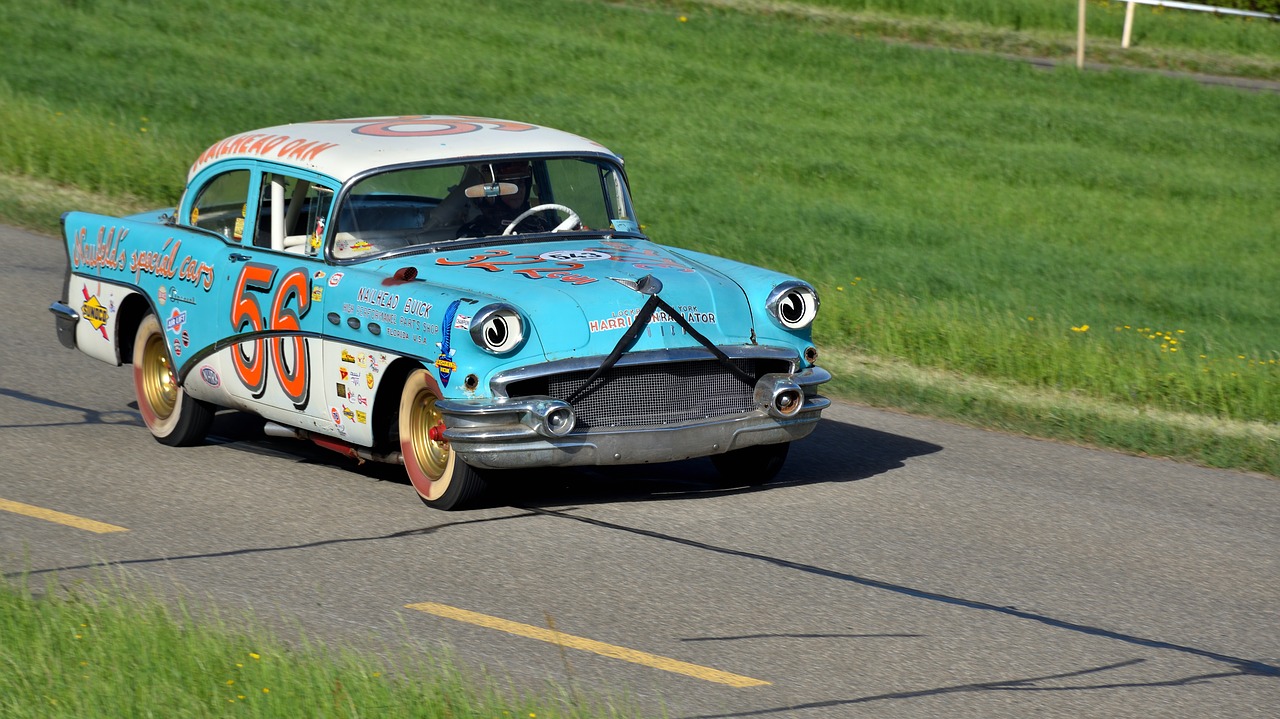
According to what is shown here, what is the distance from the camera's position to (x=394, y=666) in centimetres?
496

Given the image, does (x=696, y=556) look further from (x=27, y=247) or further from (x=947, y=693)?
(x=27, y=247)

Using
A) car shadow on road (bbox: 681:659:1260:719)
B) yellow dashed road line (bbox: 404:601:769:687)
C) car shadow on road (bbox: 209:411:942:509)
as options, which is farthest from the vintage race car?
car shadow on road (bbox: 681:659:1260:719)

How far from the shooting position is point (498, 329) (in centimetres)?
677

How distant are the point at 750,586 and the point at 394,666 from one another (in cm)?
162

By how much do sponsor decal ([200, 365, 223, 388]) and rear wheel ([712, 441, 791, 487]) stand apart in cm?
247

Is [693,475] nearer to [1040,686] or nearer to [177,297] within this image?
[177,297]

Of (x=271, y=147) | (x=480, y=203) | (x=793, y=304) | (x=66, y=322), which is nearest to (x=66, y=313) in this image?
(x=66, y=322)

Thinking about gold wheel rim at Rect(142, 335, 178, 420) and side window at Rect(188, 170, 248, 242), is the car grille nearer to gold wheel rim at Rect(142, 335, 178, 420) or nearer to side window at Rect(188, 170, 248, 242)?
side window at Rect(188, 170, 248, 242)

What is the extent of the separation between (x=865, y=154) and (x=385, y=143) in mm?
13276

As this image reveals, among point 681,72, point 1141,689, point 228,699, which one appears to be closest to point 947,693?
point 1141,689

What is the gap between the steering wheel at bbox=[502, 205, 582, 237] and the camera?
26.2 ft

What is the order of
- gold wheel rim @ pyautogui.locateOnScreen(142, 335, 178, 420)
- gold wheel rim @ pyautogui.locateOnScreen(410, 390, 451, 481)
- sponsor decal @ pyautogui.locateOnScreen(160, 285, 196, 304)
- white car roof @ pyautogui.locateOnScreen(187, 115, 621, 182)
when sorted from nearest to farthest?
gold wheel rim @ pyautogui.locateOnScreen(410, 390, 451, 481) < white car roof @ pyautogui.locateOnScreen(187, 115, 621, 182) < sponsor decal @ pyautogui.locateOnScreen(160, 285, 196, 304) < gold wheel rim @ pyautogui.locateOnScreen(142, 335, 178, 420)

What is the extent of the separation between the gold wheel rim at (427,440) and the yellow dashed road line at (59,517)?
4.19 ft

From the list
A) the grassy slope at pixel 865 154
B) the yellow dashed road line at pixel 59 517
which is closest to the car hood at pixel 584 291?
the yellow dashed road line at pixel 59 517
